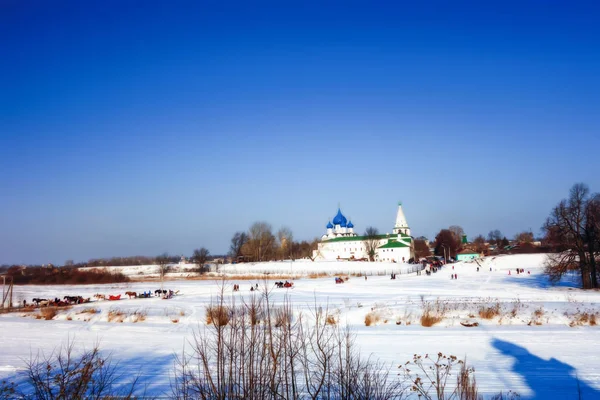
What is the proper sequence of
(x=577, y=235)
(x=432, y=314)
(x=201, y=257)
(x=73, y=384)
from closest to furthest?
(x=73, y=384) → (x=432, y=314) → (x=577, y=235) → (x=201, y=257)

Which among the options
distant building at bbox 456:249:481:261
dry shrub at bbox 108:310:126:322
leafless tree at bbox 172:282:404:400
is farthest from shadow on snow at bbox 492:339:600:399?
distant building at bbox 456:249:481:261

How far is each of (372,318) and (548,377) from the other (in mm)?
10877

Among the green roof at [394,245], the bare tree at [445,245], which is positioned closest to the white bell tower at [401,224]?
the bare tree at [445,245]

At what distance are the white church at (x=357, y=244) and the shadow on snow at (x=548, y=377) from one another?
92659 mm

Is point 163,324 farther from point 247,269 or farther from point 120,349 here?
point 247,269

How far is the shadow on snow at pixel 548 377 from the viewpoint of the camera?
10.0 m

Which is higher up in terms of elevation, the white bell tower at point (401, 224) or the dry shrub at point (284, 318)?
the white bell tower at point (401, 224)

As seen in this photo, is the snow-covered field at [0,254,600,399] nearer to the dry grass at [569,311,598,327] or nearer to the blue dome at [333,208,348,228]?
the dry grass at [569,311,598,327]

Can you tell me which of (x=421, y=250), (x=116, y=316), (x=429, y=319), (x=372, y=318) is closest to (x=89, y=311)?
(x=116, y=316)

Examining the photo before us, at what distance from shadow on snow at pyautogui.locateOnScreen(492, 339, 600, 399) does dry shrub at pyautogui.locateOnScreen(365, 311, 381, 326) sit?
7220 millimetres

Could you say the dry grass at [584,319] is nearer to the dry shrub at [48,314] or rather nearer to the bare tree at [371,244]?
the dry shrub at [48,314]

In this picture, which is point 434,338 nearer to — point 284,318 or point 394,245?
point 284,318

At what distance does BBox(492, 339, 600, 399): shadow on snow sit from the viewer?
10.0m

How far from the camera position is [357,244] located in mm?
123562
